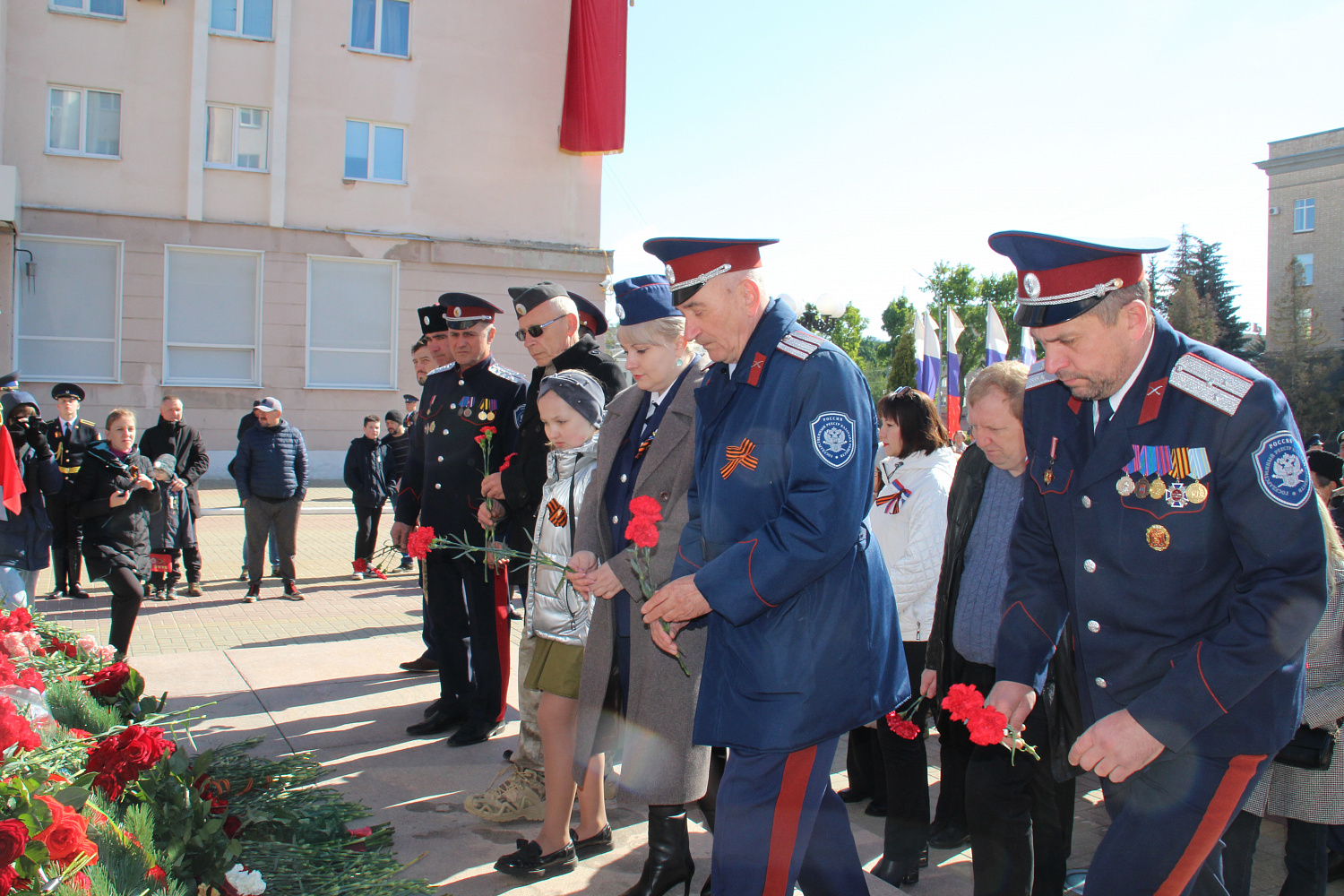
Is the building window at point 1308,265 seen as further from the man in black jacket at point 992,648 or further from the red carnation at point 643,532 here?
the red carnation at point 643,532

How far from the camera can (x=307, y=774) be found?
12.6 ft

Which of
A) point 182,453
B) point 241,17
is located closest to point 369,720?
point 182,453

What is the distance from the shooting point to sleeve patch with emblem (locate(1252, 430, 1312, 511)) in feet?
6.34

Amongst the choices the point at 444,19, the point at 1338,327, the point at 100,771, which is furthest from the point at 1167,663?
the point at 1338,327

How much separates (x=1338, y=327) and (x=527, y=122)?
44.0 meters

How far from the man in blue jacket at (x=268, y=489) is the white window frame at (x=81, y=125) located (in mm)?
13564

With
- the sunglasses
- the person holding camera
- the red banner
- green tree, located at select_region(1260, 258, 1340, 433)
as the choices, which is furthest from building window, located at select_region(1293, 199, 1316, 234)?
the person holding camera

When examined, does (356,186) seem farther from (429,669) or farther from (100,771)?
(100,771)

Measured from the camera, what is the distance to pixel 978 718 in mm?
2348

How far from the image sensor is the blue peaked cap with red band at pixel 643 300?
3293 mm

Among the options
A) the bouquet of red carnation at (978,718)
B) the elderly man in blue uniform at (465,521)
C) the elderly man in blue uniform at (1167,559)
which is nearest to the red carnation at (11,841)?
the bouquet of red carnation at (978,718)

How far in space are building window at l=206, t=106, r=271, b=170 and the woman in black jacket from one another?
16162 mm

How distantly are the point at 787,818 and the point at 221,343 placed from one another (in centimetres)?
2101

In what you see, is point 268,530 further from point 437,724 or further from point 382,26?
point 382,26
